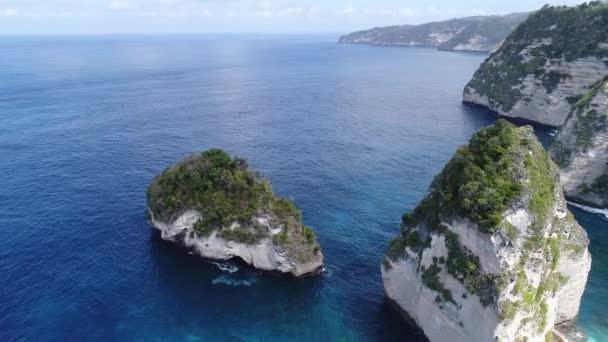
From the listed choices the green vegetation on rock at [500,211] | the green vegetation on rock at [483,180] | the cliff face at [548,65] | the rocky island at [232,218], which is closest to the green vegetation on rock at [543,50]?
the cliff face at [548,65]

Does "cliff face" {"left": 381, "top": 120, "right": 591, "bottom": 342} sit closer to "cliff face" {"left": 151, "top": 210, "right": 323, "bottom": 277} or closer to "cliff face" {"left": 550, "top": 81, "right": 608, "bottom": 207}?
"cliff face" {"left": 151, "top": 210, "right": 323, "bottom": 277}

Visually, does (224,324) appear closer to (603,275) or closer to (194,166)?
(194,166)

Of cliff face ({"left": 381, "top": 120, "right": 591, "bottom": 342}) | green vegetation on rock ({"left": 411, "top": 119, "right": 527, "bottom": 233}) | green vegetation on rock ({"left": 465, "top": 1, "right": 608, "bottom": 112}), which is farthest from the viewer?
green vegetation on rock ({"left": 465, "top": 1, "right": 608, "bottom": 112})

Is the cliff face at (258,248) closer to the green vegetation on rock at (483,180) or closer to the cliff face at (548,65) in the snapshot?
the green vegetation on rock at (483,180)

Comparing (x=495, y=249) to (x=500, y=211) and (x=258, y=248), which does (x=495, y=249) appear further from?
(x=258, y=248)

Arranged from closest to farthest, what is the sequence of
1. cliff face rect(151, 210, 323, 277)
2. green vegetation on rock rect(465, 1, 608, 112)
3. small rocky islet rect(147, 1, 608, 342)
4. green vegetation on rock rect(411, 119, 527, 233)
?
1. small rocky islet rect(147, 1, 608, 342)
2. green vegetation on rock rect(411, 119, 527, 233)
3. cliff face rect(151, 210, 323, 277)
4. green vegetation on rock rect(465, 1, 608, 112)

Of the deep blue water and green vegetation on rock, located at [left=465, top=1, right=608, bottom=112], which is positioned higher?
green vegetation on rock, located at [left=465, top=1, right=608, bottom=112]

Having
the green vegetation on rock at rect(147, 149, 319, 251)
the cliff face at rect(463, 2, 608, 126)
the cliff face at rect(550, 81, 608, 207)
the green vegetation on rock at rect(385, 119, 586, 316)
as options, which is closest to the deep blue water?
the cliff face at rect(550, 81, 608, 207)

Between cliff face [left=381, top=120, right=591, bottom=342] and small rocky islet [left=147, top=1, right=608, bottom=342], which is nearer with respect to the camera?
cliff face [left=381, top=120, right=591, bottom=342]
